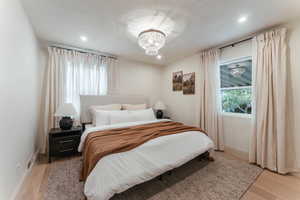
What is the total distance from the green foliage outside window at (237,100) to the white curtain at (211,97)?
219 mm

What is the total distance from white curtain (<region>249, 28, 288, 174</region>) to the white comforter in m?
1.15

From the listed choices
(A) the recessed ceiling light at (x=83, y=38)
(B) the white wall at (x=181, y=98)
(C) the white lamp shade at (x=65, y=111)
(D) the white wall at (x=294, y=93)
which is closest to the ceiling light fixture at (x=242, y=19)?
(D) the white wall at (x=294, y=93)

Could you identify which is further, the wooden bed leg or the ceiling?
the wooden bed leg

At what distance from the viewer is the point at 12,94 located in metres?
1.49

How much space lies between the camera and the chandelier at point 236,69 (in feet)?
9.24

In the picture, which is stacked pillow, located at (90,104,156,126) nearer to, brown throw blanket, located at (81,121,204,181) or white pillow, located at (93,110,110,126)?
white pillow, located at (93,110,110,126)

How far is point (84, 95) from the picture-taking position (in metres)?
3.24

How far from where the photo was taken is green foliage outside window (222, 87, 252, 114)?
2.75 metres

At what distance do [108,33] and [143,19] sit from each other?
845 millimetres

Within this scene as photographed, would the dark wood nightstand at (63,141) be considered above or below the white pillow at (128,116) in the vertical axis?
below

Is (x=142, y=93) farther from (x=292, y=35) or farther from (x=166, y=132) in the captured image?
(x=292, y=35)

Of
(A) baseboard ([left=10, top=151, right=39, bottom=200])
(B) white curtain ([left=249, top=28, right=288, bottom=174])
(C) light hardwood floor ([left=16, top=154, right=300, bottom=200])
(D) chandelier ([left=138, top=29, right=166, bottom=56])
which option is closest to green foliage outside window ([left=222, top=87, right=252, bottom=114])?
(B) white curtain ([left=249, top=28, right=288, bottom=174])

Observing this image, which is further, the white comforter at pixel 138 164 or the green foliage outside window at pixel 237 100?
the green foliage outside window at pixel 237 100

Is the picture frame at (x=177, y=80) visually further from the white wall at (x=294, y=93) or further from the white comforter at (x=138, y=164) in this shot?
the white wall at (x=294, y=93)
